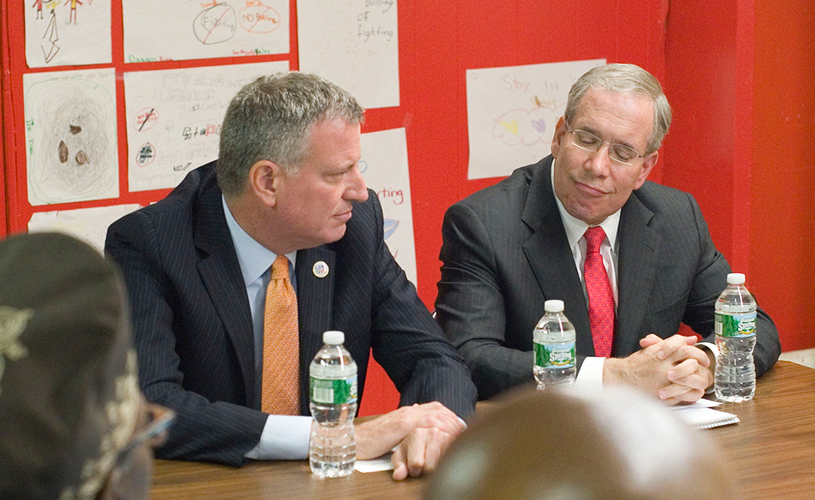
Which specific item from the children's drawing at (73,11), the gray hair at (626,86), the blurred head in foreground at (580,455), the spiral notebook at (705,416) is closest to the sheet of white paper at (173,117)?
the children's drawing at (73,11)

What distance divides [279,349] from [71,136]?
4.60 ft

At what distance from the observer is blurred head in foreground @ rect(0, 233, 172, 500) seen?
0.65m

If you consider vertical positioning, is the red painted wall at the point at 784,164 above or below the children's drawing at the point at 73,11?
below

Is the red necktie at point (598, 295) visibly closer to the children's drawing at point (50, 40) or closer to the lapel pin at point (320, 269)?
the lapel pin at point (320, 269)

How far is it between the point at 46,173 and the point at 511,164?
1.83m

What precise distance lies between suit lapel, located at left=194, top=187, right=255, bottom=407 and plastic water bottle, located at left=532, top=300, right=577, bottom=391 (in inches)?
26.1

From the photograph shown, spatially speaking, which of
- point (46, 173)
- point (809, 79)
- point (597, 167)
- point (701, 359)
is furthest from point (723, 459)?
point (809, 79)

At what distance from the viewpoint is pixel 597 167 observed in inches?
97.2

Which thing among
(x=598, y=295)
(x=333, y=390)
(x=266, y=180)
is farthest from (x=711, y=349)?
(x=266, y=180)

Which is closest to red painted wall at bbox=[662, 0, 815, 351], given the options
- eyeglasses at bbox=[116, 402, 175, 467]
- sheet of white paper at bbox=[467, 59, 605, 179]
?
sheet of white paper at bbox=[467, 59, 605, 179]

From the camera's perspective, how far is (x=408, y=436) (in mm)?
1715

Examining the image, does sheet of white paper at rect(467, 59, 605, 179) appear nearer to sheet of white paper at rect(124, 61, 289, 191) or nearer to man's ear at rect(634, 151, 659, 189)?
sheet of white paper at rect(124, 61, 289, 191)

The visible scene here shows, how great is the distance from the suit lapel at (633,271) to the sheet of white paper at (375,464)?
0.97 metres

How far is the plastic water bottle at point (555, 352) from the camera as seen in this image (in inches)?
82.9
